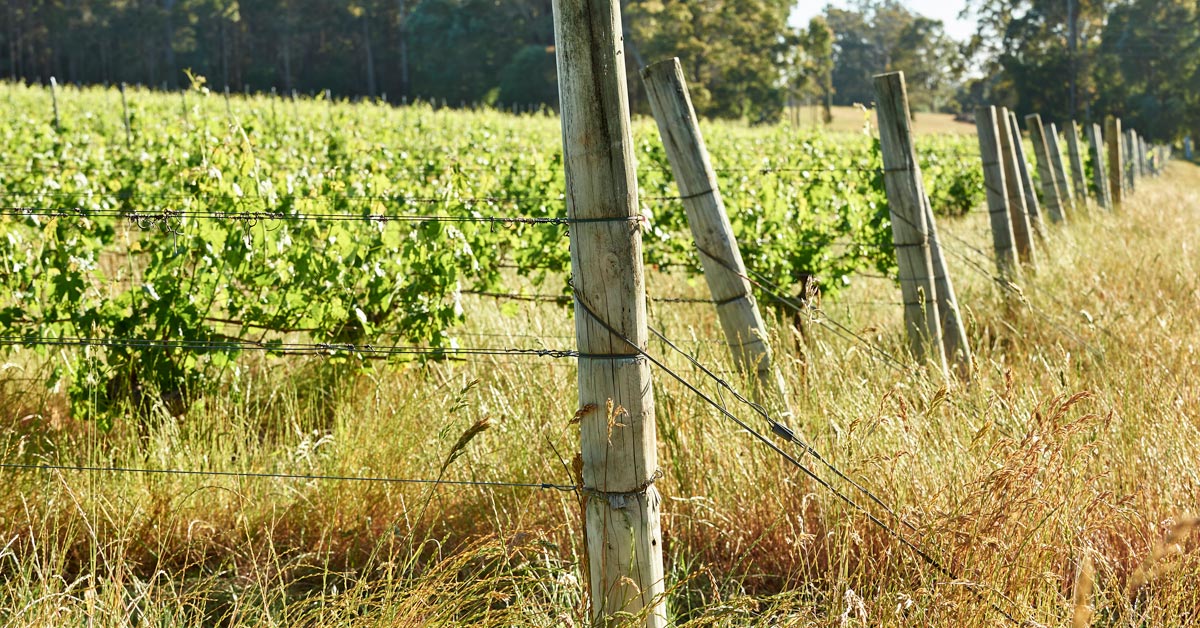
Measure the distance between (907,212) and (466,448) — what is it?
7.45 ft

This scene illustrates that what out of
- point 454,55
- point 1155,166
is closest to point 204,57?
point 454,55

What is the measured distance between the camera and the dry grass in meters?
2.30

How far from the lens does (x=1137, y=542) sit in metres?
2.83

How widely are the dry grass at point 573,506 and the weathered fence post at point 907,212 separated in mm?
398

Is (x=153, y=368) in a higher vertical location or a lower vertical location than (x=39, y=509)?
higher

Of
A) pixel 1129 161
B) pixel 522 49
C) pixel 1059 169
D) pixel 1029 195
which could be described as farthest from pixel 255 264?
pixel 522 49

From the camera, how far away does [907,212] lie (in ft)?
14.5

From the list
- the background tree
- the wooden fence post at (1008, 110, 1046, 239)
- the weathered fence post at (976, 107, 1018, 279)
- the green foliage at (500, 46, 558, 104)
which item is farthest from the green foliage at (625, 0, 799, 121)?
the weathered fence post at (976, 107, 1018, 279)

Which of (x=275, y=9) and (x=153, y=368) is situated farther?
(x=275, y=9)

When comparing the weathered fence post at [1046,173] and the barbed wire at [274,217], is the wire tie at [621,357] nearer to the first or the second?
the barbed wire at [274,217]

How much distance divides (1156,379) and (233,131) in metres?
4.04

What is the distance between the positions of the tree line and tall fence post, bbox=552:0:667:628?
154ft

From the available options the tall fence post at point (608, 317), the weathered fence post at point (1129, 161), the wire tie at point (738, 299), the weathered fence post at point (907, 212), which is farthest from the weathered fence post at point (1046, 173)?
the tall fence post at point (608, 317)

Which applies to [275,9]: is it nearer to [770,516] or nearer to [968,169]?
[968,169]
